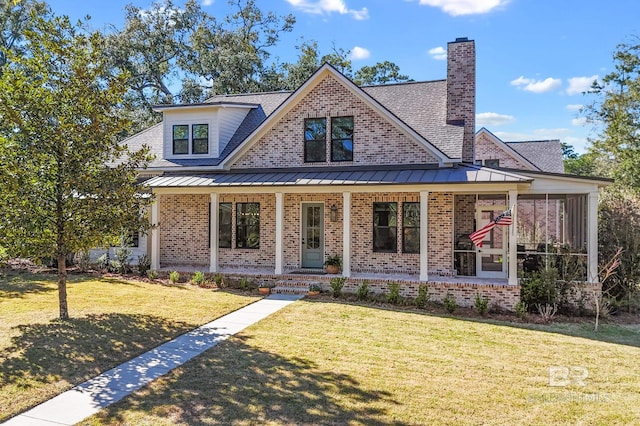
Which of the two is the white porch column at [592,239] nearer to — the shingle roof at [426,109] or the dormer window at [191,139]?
the shingle roof at [426,109]

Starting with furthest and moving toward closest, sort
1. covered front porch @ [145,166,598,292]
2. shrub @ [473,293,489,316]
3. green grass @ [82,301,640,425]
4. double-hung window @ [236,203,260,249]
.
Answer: double-hung window @ [236,203,260,249], covered front porch @ [145,166,598,292], shrub @ [473,293,489,316], green grass @ [82,301,640,425]

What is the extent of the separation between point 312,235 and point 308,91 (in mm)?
4937

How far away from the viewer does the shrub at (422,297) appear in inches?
448

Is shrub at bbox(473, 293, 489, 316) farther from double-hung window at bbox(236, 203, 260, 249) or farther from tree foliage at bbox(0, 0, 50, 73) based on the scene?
tree foliage at bbox(0, 0, 50, 73)

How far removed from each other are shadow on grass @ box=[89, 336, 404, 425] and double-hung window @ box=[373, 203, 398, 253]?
24.3 ft

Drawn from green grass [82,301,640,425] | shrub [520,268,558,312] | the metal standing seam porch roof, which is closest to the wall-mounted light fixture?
the metal standing seam porch roof

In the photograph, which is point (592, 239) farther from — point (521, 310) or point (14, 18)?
point (14, 18)

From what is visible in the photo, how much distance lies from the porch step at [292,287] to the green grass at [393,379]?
321 centimetres

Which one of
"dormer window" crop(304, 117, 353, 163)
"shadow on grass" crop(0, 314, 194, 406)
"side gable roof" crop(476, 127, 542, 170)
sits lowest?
"shadow on grass" crop(0, 314, 194, 406)

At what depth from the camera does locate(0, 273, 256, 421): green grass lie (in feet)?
20.9

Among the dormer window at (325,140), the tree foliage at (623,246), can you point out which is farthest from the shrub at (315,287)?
the tree foliage at (623,246)

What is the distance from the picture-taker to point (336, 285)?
12266 millimetres

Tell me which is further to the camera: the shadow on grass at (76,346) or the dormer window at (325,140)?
the dormer window at (325,140)

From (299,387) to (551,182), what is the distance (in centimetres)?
927
